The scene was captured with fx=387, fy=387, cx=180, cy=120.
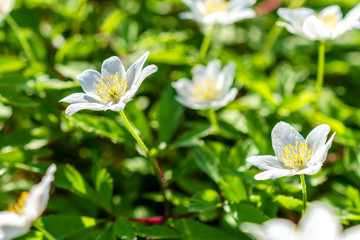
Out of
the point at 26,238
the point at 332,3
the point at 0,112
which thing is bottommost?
the point at 26,238

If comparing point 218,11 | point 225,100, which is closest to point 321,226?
point 225,100

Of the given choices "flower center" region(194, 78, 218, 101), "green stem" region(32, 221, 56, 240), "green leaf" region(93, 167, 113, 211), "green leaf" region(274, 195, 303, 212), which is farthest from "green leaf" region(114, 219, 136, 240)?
"flower center" region(194, 78, 218, 101)

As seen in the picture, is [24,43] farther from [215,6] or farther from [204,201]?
[204,201]

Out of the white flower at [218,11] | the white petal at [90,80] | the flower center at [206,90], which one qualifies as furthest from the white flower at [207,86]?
the white petal at [90,80]

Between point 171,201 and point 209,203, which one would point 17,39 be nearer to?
point 171,201

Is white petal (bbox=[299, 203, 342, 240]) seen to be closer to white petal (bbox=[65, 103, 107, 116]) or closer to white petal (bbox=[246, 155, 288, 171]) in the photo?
white petal (bbox=[246, 155, 288, 171])

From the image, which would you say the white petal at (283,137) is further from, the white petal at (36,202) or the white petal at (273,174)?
the white petal at (36,202)

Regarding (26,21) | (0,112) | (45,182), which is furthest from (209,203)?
(26,21)
